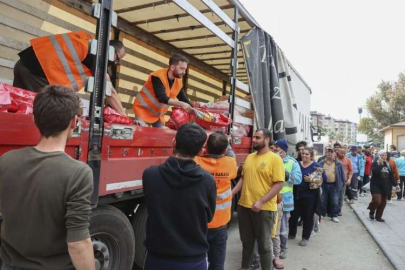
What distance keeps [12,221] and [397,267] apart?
182 inches

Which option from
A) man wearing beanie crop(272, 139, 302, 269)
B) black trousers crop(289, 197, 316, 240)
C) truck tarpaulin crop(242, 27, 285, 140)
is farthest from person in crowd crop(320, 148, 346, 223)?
man wearing beanie crop(272, 139, 302, 269)

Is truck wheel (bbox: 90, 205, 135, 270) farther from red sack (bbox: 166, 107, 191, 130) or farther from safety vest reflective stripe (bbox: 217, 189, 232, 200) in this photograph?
red sack (bbox: 166, 107, 191, 130)

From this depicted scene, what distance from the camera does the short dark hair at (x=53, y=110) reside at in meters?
1.24

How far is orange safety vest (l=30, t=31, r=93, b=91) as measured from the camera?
2510 millimetres

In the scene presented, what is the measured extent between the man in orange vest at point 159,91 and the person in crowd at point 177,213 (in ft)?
6.07

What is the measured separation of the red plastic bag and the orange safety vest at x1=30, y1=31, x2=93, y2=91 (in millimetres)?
404

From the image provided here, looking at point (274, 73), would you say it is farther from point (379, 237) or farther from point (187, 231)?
point (187, 231)

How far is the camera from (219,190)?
2670 mm

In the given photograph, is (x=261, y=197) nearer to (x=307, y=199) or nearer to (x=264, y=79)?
(x=307, y=199)

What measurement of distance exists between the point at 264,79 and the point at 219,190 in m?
2.84

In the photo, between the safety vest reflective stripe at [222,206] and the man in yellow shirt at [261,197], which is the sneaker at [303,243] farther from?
the safety vest reflective stripe at [222,206]

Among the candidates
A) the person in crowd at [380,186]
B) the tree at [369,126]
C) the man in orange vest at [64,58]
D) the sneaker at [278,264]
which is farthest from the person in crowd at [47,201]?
the tree at [369,126]

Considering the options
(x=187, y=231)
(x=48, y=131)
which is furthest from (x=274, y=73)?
(x=48, y=131)

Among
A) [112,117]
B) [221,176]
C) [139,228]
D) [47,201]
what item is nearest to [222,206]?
[221,176]
